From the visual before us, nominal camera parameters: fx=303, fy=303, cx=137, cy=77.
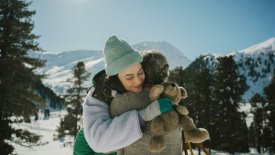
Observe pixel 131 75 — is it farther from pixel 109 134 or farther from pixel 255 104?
pixel 255 104

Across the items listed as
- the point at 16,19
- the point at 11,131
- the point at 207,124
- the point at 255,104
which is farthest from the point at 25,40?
the point at 255,104

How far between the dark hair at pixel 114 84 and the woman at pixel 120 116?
0.07 feet

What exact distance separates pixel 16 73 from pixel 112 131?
16.7 m

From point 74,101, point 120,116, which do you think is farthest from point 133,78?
point 74,101

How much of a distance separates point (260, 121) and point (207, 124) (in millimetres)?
18011

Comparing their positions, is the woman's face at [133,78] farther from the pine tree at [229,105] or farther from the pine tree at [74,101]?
the pine tree at [229,105]

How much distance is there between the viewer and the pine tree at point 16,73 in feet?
56.6

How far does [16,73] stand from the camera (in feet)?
58.6

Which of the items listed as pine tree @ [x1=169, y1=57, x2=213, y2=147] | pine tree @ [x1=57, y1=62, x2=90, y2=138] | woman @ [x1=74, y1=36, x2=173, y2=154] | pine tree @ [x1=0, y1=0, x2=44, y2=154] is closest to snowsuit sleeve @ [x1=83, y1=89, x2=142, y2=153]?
woman @ [x1=74, y1=36, x2=173, y2=154]

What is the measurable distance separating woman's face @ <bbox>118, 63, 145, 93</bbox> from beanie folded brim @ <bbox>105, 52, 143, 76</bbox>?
45mm

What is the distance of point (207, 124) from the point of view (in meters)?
39.8

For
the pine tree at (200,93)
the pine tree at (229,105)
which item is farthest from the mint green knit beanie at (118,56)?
the pine tree at (200,93)

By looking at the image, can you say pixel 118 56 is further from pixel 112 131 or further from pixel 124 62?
pixel 112 131

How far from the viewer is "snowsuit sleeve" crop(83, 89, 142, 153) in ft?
8.62
